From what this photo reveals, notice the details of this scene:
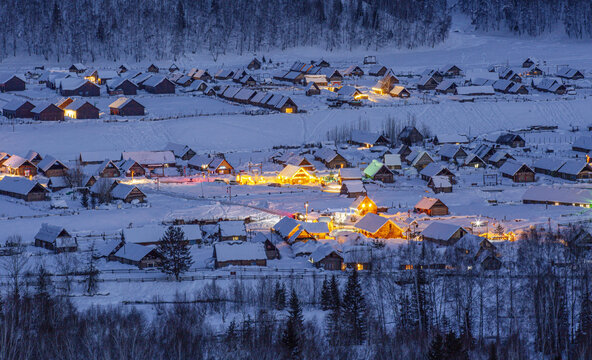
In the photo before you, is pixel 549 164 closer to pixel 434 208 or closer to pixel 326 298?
pixel 434 208

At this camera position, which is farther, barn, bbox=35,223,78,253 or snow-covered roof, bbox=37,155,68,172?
snow-covered roof, bbox=37,155,68,172

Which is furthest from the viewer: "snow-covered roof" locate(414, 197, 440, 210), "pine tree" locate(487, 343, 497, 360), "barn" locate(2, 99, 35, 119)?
"barn" locate(2, 99, 35, 119)

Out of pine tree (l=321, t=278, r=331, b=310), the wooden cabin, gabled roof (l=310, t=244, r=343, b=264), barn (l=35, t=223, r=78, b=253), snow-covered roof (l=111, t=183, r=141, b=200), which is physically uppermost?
snow-covered roof (l=111, t=183, r=141, b=200)

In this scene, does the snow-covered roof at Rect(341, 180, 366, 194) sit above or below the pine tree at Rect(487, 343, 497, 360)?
above

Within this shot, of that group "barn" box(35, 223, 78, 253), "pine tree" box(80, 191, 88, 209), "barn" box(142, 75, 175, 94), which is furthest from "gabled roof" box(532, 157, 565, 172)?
"barn" box(142, 75, 175, 94)

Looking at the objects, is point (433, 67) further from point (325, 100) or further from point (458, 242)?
point (458, 242)

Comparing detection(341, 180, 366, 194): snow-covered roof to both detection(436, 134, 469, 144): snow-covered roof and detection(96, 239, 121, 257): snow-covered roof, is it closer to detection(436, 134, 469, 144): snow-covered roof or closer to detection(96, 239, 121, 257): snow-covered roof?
detection(96, 239, 121, 257): snow-covered roof
